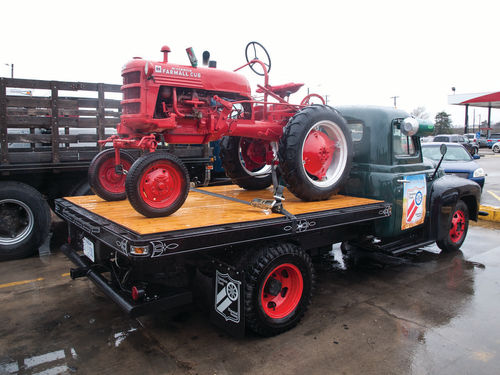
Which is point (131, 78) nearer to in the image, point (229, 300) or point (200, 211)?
point (200, 211)

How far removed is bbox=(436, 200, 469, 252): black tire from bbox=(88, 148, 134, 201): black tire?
14.7 ft

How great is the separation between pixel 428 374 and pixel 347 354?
0.62 meters

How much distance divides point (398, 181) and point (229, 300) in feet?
8.40

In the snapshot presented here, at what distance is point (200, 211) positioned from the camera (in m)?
3.83

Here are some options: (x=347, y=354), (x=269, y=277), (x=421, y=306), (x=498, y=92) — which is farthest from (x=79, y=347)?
(x=498, y=92)

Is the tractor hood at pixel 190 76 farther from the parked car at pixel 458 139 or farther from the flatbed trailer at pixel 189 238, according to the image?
the parked car at pixel 458 139

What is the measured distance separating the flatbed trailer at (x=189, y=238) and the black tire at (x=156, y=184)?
0.39ft

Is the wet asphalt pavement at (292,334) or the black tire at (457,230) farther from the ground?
the black tire at (457,230)

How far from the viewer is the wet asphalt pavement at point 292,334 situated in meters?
3.15

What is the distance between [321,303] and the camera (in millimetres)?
4336

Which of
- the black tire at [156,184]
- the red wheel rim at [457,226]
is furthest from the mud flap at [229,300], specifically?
the red wheel rim at [457,226]

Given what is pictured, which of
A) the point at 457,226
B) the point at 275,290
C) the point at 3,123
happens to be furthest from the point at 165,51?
the point at 457,226

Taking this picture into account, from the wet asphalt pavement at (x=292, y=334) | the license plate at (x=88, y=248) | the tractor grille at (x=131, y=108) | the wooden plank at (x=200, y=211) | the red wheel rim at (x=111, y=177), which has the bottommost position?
the wet asphalt pavement at (x=292, y=334)

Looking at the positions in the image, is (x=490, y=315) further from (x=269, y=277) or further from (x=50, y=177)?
(x=50, y=177)
